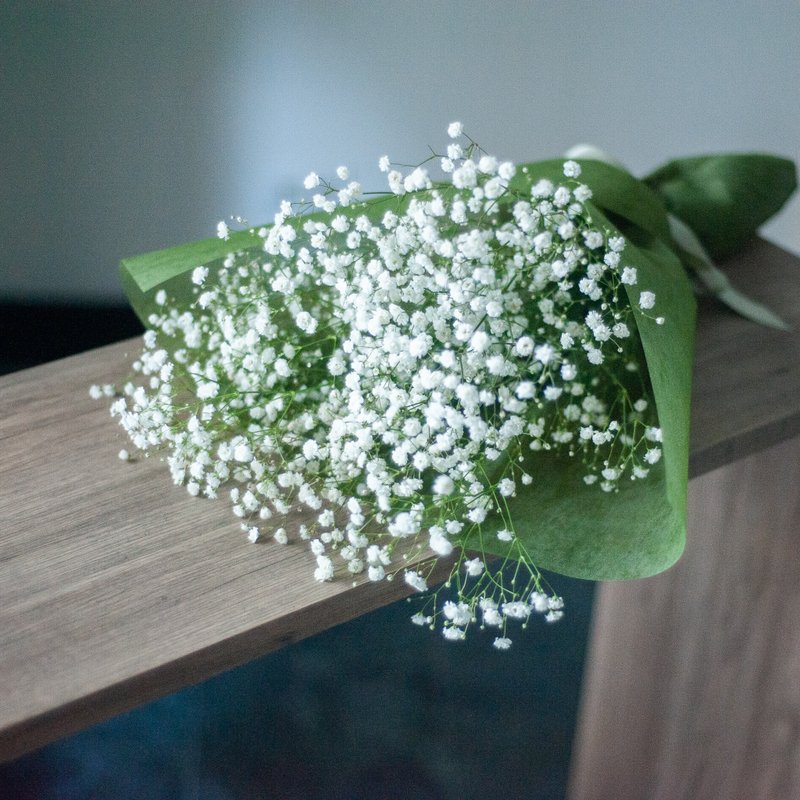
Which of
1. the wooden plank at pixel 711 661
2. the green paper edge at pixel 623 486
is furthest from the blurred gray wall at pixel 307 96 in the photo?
the green paper edge at pixel 623 486

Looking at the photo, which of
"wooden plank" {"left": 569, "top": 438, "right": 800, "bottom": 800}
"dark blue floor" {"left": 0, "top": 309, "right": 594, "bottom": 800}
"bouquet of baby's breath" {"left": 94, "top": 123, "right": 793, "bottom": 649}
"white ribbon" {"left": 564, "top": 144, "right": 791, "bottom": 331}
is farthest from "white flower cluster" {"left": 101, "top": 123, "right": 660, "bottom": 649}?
"dark blue floor" {"left": 0, "top": 309, "right": 594, "bottom": 800}

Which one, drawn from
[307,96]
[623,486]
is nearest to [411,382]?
[623,486]

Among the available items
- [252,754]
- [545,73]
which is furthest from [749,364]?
[545,73]

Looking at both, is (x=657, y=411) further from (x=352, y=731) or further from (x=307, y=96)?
(x=307, y=96)

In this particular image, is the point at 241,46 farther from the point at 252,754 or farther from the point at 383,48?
the point at 252,754

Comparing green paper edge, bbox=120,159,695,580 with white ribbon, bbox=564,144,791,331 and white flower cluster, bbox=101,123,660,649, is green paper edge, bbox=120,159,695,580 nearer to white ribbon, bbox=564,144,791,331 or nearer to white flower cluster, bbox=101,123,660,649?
white flower cluster, bbox=101,123,660,649

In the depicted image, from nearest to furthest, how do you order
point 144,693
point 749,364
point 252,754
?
point 144,693 < point 749,364 < point 252,754

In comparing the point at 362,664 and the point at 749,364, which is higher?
the point at 749,364

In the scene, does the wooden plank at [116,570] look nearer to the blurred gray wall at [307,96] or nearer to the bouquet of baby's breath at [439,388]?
the bouquet of baby's breath at [439,388]
